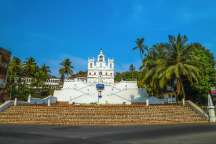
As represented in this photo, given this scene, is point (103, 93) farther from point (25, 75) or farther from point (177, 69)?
point (25, 75)

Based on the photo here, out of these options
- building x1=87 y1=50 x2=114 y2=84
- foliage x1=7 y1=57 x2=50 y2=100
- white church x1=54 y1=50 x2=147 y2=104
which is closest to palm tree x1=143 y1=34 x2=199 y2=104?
white church x1=54 y1=50 x2=147 y2=104

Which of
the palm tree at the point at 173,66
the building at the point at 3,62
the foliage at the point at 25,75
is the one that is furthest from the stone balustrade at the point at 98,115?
the foliage at the point at 25,75

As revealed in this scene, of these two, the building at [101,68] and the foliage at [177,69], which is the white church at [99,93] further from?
the building at [101,68]

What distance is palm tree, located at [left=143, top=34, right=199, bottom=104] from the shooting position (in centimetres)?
3881

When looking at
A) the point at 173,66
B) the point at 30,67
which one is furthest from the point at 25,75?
the point at 173,66

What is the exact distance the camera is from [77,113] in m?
29.2

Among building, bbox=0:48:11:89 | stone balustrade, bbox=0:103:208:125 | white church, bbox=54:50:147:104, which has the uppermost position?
building, bbox=0:48:11:89

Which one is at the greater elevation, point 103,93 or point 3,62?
point 3,62

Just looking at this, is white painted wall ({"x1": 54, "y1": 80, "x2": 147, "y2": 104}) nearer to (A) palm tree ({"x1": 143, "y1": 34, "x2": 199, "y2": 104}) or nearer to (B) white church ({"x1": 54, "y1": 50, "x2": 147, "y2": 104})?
(B) white church ({"x1": 54, "y1": 50, "x2": 147, "y2": 104})

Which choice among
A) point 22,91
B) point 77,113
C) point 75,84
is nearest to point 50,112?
point 77,113

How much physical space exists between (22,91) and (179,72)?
35.4 meters

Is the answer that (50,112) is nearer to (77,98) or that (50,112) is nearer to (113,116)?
(113,116)

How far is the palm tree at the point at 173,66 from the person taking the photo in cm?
3881

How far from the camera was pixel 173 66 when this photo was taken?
39250 millimetres
